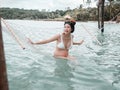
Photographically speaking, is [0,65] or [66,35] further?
[66,35]

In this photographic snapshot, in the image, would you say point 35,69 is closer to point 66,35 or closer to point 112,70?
point 66,35

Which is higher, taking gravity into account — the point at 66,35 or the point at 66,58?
the point at 66,35

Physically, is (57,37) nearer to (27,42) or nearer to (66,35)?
(66,35)

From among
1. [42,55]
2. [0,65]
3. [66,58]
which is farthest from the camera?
[42,55]

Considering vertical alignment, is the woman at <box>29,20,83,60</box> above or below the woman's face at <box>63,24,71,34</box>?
below

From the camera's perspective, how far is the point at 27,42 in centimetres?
955

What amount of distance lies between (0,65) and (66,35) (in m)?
5.40

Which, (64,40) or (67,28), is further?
(64,40)

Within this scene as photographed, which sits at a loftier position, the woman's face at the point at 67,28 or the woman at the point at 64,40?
the woman's face at the point at 67,28

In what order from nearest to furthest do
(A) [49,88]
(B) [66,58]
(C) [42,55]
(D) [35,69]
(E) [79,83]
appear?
(A) [49,88] → (E) [79,83] → (D) [35,69] → (B) [66,58] → (C) [42,55]

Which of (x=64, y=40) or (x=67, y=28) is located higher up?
(x=67, y=28)

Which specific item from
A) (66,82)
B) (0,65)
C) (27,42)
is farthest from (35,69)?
(0,65)

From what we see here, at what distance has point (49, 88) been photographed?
7.07 m

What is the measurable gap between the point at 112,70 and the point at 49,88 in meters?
3.05
